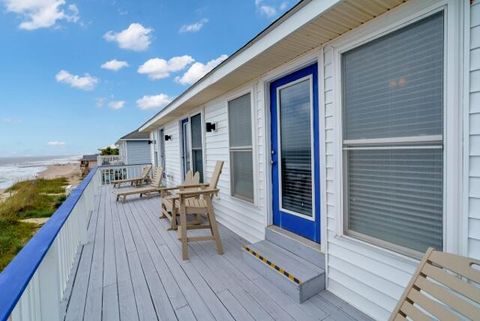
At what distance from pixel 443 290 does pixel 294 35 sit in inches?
77.6

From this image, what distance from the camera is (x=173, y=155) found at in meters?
7.71

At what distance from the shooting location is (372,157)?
6.50 feet

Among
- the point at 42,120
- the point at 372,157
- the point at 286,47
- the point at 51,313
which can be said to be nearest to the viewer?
the point at 51,313

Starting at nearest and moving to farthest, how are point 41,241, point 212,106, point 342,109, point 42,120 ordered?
point 41,241 < point 342,109 < point 212,106 < point 42,120

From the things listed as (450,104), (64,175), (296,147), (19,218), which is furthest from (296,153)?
(64,175)

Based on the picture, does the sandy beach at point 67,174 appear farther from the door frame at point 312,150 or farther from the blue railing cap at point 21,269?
the blue railing cap at point 21,269

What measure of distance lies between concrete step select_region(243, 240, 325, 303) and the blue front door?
31 centimetres

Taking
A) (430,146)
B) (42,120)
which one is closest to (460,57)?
(430,146)

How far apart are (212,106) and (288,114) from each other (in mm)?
2061

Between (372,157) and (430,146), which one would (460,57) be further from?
(372,157)

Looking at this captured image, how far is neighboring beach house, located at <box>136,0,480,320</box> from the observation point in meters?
1.47

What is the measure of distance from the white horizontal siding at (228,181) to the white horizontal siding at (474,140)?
82.0 inches

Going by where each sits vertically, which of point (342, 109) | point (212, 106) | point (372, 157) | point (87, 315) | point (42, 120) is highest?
point (42, 120)

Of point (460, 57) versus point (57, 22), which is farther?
point (57, 22)
